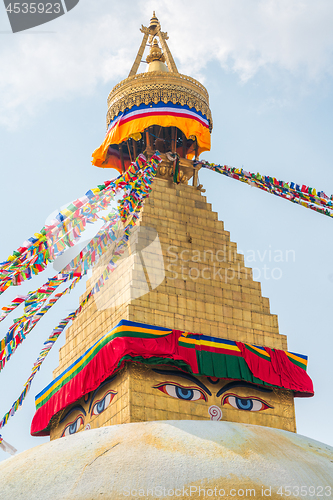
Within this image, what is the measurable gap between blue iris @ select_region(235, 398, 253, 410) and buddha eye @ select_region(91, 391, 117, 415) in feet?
7.50

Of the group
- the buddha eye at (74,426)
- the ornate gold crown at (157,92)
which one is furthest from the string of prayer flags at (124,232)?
the ornate gold crown at (157,92)

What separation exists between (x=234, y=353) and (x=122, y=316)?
2196 millimetres

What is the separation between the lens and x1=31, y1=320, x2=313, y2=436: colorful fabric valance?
11.3 meters

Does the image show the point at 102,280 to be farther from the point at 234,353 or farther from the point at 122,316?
the point at 234,353

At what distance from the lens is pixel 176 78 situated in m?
16.0

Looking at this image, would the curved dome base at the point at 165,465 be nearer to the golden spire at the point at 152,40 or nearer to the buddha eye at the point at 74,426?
the buddha eye at the point at 74,426

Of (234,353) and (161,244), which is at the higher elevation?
(161,244)

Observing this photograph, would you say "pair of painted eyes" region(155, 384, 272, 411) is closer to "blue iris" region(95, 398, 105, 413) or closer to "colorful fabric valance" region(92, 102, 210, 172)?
"blue iris" region(95, 398, 105, 413)

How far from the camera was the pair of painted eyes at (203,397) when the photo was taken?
11375 millimetres

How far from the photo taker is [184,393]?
37.7ft

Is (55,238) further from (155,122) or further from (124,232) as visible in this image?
(155,122)

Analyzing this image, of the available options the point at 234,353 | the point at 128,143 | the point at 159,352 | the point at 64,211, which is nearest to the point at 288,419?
the point at 234,353

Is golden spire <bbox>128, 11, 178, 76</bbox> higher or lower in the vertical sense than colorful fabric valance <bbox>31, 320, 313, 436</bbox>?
higher

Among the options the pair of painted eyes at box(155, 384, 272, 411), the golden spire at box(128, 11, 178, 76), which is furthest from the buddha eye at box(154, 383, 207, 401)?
the golden spire at box(128, 11, 178, 76)
